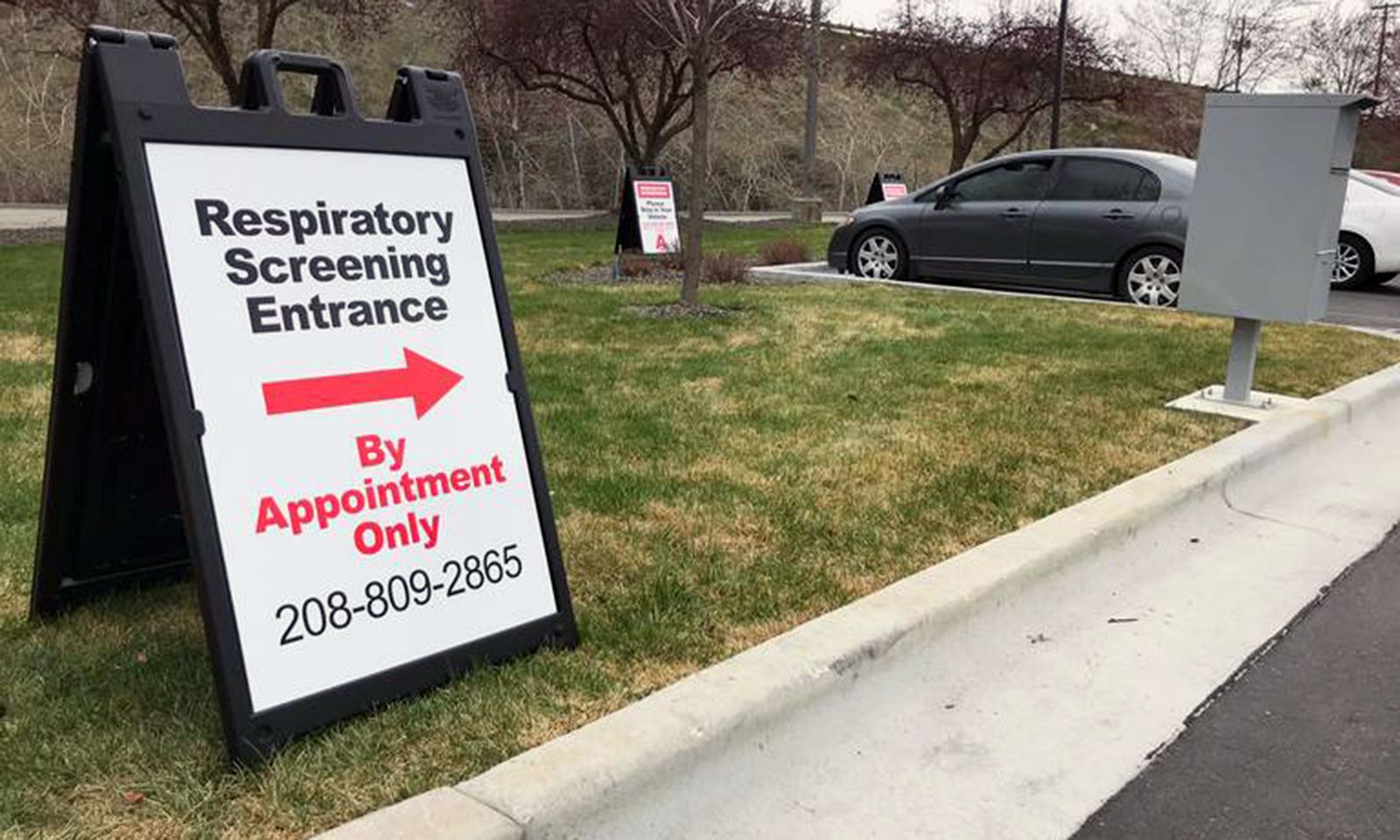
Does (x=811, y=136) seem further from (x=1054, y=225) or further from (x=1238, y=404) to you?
(x=1238, y=404)

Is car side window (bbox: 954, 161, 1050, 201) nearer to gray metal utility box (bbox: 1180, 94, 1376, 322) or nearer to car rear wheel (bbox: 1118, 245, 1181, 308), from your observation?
car rear wheel (bbox: 1118, 245, 1181, 308)

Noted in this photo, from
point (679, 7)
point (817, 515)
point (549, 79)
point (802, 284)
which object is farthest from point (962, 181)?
point (549, 79)

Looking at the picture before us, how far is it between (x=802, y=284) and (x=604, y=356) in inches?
196

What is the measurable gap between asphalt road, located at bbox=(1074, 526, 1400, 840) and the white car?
10788 millimetres

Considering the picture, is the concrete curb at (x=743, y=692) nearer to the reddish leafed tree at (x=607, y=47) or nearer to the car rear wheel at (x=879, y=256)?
the car rear wheel at (x=879, y=256)

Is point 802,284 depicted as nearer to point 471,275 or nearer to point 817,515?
point 817,515

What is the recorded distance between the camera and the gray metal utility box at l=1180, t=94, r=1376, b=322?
5.67 metres

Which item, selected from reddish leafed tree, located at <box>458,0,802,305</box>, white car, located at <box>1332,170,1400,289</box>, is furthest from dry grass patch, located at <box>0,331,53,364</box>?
reddish leafed tree, located at <box>458,0,802,305</box>

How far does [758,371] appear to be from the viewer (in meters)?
6.82

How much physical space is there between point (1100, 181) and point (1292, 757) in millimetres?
8626

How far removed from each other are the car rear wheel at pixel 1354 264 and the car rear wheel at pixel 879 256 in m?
5.20

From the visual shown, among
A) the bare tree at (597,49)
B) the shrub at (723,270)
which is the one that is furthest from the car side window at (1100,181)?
the bare tree at (597,49)

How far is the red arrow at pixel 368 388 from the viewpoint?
2510mm

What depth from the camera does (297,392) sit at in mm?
2531
